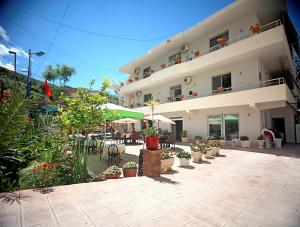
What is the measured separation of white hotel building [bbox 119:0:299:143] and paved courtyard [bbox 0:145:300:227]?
8648mm

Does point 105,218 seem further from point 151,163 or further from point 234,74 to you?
point 234,74

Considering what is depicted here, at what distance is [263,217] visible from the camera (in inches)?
118

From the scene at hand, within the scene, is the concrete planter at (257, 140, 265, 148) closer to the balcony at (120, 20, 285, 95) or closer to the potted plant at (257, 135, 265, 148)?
the potted plant at (257, 135, 265, 148)

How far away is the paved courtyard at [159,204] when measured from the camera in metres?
2.63

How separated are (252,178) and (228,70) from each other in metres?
10.8

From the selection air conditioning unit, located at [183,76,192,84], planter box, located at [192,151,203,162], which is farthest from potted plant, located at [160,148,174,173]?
air conditioning unit, located at [183,76,192,84]

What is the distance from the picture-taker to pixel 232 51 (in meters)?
12.5

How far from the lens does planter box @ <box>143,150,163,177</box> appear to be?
5.19 metres

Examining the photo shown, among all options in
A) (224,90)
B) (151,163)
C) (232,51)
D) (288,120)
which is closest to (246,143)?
(224,90)

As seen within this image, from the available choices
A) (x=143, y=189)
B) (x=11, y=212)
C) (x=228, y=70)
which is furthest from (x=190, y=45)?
(x=11, y=212)

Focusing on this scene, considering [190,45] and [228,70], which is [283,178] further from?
[190,45]

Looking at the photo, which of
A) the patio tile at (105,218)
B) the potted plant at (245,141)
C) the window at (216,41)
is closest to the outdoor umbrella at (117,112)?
the patio tile at (105,218)

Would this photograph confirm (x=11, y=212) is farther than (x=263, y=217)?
No

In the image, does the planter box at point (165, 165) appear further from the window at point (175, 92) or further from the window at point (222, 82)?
the window at point (175, 92)
